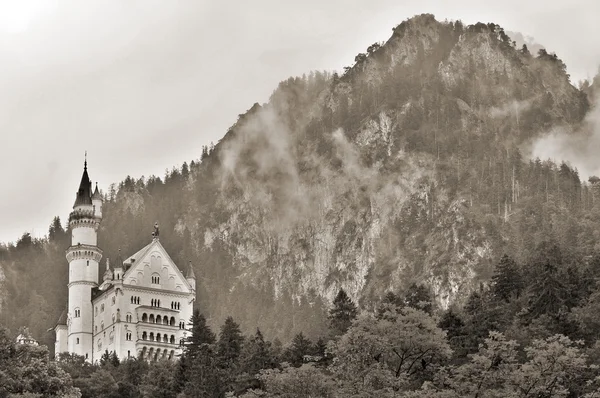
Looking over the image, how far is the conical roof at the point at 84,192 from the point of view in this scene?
15438 centimetres

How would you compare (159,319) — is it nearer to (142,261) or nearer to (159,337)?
(159,337)

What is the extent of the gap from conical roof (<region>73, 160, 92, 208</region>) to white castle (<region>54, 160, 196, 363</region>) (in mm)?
124

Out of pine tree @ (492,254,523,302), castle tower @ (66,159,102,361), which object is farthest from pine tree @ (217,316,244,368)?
castle tower @ (66,159,102,361)

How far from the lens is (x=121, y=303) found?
145250 mm

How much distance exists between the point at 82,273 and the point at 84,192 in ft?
35.5

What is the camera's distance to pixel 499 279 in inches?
4003

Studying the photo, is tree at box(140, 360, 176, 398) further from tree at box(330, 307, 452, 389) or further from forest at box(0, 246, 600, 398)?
tree at box(330, 307, 452, 389)

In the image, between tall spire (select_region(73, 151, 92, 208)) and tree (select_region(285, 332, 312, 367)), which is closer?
tree (select_region(285, 332, 312, 367))

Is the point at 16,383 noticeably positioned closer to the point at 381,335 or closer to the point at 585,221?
the point at 381,335

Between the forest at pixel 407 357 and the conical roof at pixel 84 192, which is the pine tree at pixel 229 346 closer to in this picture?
the forest at pixel 407 357

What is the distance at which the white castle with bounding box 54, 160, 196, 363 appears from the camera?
143 meters

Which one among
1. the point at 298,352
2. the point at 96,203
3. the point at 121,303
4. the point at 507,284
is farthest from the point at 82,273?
the point at 507,284

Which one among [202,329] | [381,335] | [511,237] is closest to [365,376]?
[381,335]

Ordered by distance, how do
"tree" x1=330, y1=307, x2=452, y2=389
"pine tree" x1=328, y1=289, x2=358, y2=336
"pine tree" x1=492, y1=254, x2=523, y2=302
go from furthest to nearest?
"pine tree" x1=492, y1=254, x2=523, y2=302, "pine tree" x1=328, y1=289, x2=358, y2=336, "tree" x1=330, y1=307, x2=452, y2=389
